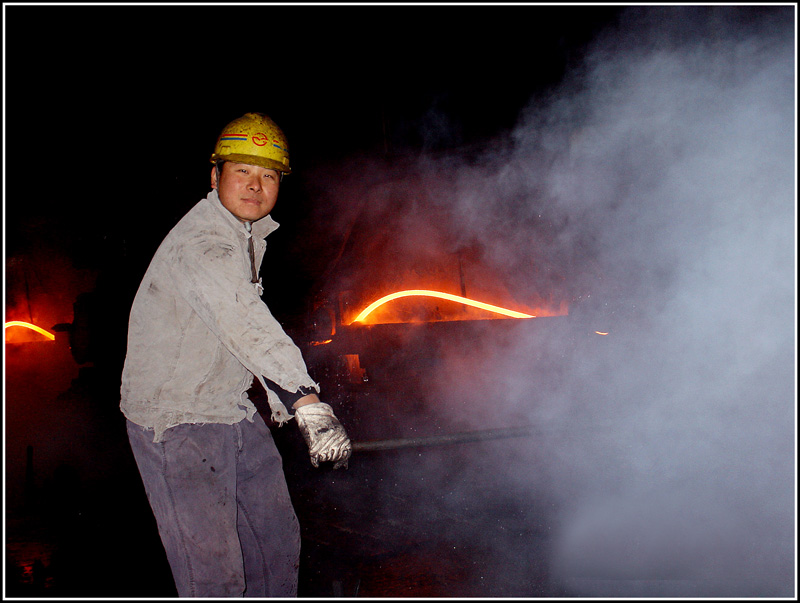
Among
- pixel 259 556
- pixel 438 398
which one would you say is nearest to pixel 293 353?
pixel 259 556

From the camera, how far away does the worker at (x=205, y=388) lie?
1.54 metres

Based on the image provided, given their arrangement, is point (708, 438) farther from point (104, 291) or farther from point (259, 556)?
point (104, 291)

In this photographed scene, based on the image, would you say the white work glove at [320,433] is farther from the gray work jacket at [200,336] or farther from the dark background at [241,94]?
the dark background at [241,94]

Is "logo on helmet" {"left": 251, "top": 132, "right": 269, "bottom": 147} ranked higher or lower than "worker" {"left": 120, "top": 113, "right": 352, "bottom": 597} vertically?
higher

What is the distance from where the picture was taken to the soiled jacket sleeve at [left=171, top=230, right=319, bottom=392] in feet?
4.88

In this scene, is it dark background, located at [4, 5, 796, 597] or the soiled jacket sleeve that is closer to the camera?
the soiled jacket sleeve

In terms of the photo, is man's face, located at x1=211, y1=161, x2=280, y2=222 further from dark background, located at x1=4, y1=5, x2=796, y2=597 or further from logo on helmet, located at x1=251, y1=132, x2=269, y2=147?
dark background, located at x1=4, y1=5, x2=796, y2=597

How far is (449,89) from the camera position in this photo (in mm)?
4789

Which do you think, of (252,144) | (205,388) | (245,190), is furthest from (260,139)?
(205,388)

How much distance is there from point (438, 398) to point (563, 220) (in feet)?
7.53

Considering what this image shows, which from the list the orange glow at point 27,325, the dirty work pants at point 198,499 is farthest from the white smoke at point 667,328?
the orange glow at point 27,325

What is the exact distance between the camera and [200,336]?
1.68 metres

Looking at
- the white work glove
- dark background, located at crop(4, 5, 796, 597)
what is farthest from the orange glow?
A: the white work glove

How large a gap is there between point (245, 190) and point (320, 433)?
Answer: 41.6 inches
